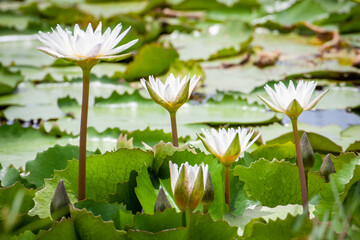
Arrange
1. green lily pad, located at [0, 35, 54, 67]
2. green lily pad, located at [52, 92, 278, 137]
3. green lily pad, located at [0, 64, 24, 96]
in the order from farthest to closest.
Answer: green lily pad, located at [0, 35, 54, 67] → green lily pad, located at [0, 64, 24, 96] → green lily pad, located at [52, 92, 278, 137]

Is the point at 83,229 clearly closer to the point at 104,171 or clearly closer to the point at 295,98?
the point at 104,171

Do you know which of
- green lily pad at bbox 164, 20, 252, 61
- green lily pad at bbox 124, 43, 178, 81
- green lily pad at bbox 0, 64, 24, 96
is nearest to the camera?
green lily pad at bbox 0, 64, 24, 96

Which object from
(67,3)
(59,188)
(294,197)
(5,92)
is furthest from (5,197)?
(67,3)

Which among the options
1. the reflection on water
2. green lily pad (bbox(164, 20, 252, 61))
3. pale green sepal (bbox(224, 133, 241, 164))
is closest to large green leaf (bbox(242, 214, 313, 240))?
pale green sepal (bbox(224, 133, 241, 164))

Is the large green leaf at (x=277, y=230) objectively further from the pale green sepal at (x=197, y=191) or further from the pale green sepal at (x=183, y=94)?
the pale green sepal at (x=183, y=94)

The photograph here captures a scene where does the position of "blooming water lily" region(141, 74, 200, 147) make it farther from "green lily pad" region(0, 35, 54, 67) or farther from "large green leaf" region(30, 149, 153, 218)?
"green lily pad" region(0, 35, 54, 67)

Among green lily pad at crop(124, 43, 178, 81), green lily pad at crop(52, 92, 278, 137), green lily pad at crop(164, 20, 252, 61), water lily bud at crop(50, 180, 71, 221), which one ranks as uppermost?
green lily pad at crop(164, 20, 252, 61)

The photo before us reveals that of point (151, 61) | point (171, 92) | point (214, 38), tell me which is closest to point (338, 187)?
point (171, 92)

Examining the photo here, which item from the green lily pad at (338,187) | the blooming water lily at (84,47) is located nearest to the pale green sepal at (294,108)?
the green lily pad at (338,187)
